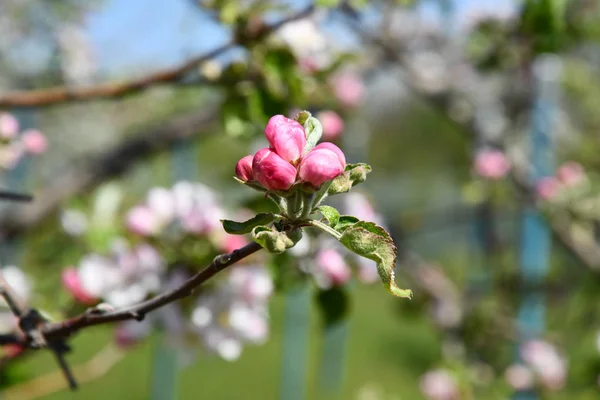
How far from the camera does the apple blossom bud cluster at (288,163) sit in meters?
0.35

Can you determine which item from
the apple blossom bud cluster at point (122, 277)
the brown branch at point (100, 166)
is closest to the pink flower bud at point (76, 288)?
the apple blossom bud cluster at point (122, 277)

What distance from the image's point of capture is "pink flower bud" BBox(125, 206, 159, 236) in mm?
786

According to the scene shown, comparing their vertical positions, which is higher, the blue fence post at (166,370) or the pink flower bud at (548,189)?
the pink flower bud at (548,189)

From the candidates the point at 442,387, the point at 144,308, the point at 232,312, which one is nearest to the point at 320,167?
the point at 144,308

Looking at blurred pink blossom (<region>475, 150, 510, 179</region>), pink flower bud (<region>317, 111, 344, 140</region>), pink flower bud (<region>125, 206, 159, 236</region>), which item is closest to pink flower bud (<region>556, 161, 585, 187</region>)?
blurred pink blossom (<region>475, 150, 510, 179</region>)

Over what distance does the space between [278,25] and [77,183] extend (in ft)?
3.51

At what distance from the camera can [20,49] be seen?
239 centimetres

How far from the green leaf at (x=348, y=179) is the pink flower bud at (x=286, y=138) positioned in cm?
2

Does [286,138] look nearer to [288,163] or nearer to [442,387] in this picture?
[288,163]

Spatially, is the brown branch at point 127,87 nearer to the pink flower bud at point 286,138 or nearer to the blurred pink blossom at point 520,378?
the pink flower bud at point 286,138

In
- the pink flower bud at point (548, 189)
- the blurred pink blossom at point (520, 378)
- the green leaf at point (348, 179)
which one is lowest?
the blurred pink blossom at point (520, 378)

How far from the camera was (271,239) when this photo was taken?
337mm

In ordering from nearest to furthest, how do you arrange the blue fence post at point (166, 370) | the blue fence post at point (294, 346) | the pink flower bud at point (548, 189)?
the pink flower bud at point (548, 189), the blue fence post at point (166, 370), the blue fence post at point (294, 346)

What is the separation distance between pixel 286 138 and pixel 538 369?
144 cm
